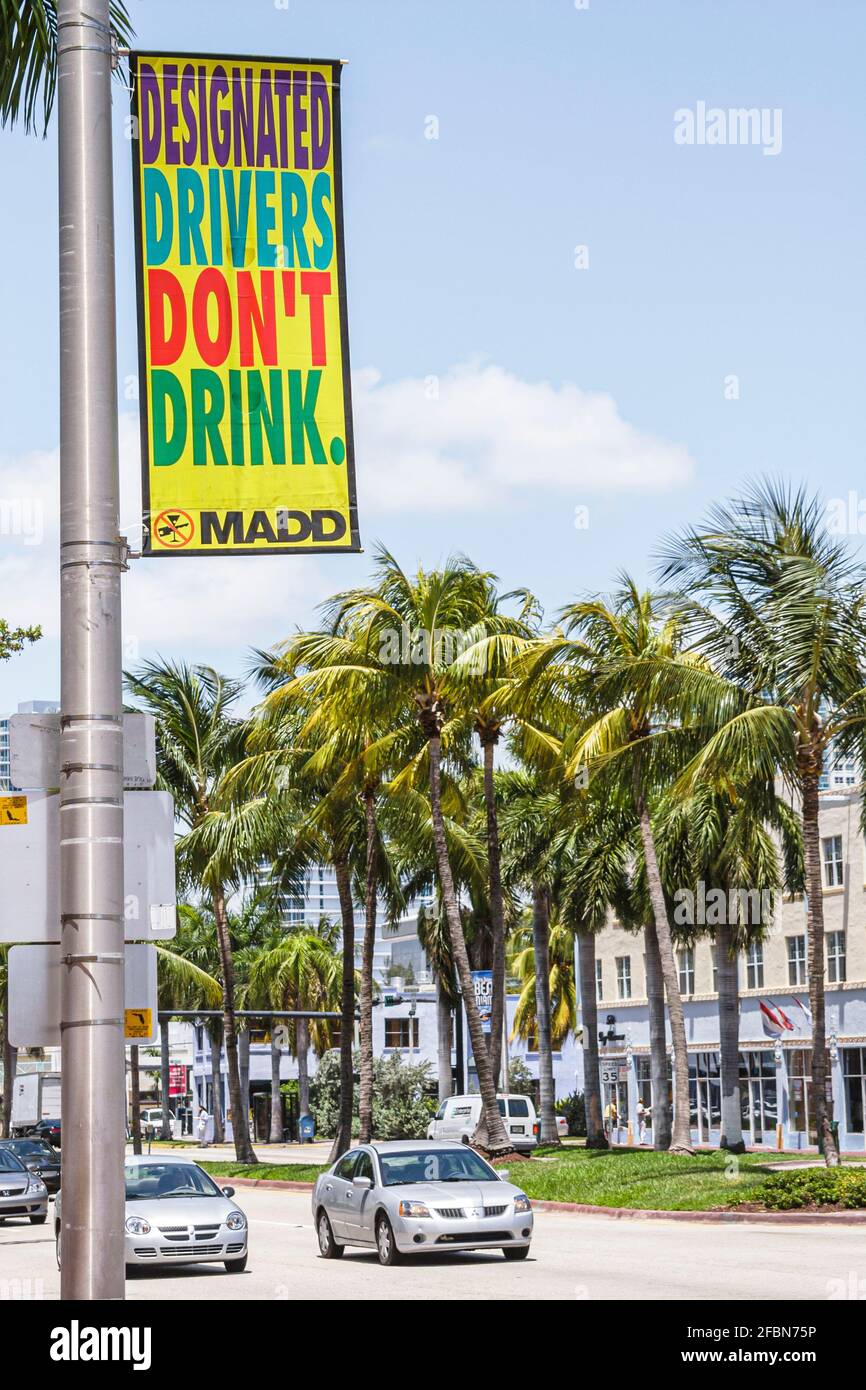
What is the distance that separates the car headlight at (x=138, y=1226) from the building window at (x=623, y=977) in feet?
164

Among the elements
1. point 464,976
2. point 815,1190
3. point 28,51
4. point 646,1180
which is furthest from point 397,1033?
point 28,51

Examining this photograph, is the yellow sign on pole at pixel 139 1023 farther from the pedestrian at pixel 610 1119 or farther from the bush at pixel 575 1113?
the bush at pixel 575 1113

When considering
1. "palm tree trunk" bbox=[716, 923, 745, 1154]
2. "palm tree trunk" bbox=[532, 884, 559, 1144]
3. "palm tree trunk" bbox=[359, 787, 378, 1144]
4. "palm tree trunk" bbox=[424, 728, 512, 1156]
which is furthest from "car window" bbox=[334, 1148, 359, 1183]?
"palm tree trunk" bbox=[532, 884, 559, 1144]

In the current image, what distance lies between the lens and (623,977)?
6812cm

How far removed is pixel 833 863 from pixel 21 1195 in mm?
31302

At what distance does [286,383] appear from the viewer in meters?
7.97

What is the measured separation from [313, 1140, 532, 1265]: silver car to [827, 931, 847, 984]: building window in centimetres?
3474

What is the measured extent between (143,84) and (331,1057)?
69519 mm

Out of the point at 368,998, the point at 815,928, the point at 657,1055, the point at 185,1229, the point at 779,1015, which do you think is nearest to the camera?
the point at 185,1229

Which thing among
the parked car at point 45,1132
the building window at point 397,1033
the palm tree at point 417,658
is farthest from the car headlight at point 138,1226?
the building window at point 397,1033

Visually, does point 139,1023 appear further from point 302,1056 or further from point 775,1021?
point 302,1056
